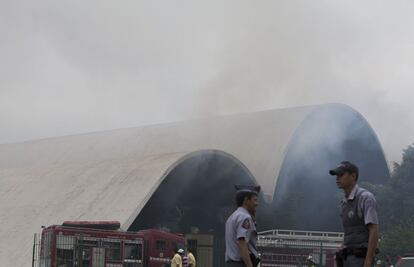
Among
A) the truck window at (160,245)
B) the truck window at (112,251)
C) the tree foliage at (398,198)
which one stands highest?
the tree foliage at (398,198)

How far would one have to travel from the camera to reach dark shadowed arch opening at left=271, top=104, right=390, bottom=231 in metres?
34.4

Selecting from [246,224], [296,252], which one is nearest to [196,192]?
[296,252]

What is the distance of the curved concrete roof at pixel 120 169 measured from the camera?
28234mm

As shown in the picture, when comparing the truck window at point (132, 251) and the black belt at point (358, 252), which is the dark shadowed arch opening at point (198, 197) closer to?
the truck window at point (132, 251)

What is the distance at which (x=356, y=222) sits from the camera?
272 inches

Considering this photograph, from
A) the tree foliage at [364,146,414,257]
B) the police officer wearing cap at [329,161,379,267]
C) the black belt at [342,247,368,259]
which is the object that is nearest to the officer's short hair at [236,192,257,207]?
the police officer wearing cap at [329,161,379,267]

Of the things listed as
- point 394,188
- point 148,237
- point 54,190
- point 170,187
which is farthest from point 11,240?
point 394,188

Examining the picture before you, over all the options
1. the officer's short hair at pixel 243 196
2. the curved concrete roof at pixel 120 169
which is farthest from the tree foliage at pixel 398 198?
the officer's short hair at pixel 243 196

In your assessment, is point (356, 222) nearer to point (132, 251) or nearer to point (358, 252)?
point (358, 252)

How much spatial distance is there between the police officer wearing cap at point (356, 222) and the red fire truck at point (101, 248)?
14769mm

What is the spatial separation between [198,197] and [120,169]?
12.0ft

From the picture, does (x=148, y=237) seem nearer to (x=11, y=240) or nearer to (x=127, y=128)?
(x=11, y=240)

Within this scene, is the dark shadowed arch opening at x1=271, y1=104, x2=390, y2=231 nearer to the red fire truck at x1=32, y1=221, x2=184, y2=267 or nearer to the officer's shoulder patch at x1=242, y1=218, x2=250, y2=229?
the red fire truck at x1=32, y1=221, x2=184, y2=267

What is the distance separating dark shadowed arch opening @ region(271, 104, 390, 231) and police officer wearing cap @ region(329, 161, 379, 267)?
27207 mm
